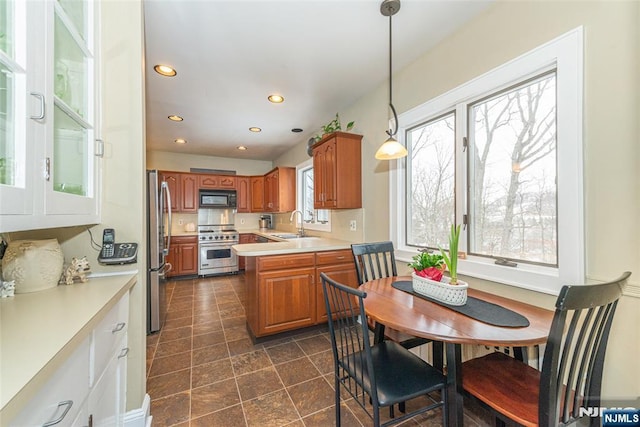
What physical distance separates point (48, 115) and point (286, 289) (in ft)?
6.91

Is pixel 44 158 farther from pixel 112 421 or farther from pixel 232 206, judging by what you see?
pixel 232 206

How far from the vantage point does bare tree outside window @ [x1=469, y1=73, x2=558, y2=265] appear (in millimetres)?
1515

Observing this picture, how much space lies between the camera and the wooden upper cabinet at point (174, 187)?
16.6 feet

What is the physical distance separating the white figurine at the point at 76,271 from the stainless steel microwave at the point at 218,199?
412 centimetres

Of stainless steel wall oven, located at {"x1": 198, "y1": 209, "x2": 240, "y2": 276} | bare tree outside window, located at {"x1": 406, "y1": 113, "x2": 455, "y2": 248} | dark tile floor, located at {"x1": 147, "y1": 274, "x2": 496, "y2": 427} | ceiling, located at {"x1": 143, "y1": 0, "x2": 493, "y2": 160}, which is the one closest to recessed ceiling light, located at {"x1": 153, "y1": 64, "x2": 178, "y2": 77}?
ceiling, located at {"x1": 143, "y1": 0, "x2": 493, "y2": 160}

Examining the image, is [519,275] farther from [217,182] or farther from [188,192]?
[188,192]

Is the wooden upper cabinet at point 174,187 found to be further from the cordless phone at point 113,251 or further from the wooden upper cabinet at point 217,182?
the cordless phone at point 113,251

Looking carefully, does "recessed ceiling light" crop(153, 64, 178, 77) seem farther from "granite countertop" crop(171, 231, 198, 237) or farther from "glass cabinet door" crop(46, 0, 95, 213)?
"granite countertop" crop(171, 231, 198, 237)

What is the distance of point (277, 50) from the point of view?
84.5 inches

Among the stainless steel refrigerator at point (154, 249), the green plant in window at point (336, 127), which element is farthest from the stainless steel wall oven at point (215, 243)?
the green plant in window at point (336, 127)

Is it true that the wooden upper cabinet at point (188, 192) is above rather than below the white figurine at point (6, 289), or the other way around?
above

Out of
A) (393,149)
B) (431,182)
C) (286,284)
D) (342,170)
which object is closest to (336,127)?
(342,170)

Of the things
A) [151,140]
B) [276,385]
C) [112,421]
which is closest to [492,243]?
[276,385]

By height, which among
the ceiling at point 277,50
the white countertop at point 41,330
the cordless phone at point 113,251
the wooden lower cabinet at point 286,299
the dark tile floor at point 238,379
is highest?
the ceiling at point 277,50
